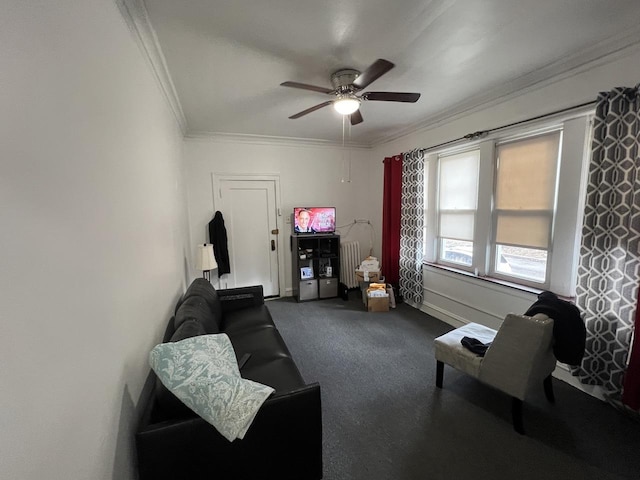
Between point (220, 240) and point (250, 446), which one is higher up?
point (220, 240)

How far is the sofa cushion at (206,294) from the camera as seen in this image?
243 centimetres

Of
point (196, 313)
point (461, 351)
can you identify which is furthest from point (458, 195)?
point (196, 313)

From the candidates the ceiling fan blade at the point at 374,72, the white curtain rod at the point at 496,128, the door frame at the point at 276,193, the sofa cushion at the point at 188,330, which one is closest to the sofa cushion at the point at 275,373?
the sofa cushion at the point at 188,330

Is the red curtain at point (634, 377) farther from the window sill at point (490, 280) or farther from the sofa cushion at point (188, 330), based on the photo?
the sofa cushion at point (188, 330)

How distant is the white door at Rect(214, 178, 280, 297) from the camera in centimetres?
418

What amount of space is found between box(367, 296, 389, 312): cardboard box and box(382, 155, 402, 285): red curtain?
0.51m

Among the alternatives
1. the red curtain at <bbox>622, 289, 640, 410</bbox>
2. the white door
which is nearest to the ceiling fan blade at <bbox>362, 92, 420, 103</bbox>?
the red curtain at <bbox>622, 289, 640, 410</bbox>

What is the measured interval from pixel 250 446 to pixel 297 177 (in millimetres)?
3788

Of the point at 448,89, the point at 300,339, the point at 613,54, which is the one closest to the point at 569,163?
the point at 613,54

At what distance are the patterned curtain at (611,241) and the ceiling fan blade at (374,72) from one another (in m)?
1.59

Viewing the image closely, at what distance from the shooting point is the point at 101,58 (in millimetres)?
1100

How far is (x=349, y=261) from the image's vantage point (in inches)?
189

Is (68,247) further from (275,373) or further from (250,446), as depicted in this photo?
(275,373)

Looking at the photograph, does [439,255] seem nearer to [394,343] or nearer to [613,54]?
[394,343]
